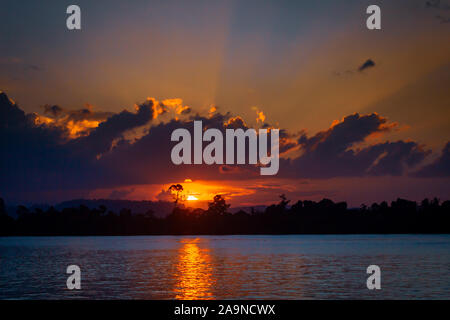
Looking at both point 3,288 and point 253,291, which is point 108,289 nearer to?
point 3,288

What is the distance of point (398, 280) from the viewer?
5419cm

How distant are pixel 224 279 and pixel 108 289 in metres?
13.6

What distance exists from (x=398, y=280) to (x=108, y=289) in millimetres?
29063

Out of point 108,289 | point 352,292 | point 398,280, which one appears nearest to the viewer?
point 352,292

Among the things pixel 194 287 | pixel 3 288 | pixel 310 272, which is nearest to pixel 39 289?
pixel 3 288
